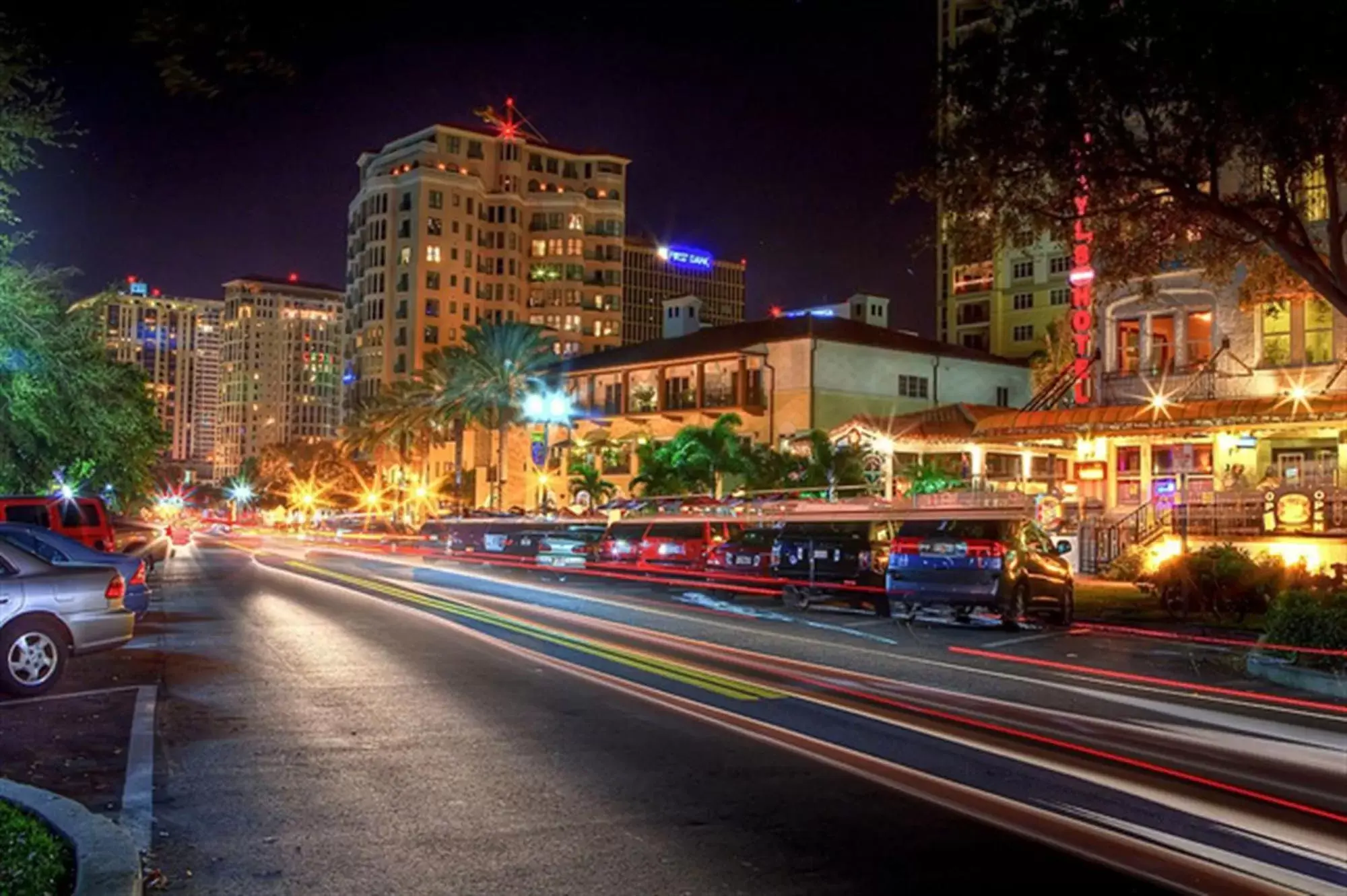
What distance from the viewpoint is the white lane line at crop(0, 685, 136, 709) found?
11.8 metres

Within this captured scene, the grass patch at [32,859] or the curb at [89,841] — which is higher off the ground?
the grass patch at [32,859]

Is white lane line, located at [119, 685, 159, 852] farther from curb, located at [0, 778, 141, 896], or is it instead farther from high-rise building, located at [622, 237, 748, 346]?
high-rise building, located at [622, 237, 748, 346]

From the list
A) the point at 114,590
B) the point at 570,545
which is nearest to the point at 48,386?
the point at 114,590

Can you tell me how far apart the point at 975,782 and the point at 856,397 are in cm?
4548

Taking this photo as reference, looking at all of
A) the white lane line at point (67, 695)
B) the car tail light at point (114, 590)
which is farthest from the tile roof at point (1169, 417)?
the white lane line at point (67, 695)

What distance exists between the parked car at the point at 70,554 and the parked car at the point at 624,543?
575 inches

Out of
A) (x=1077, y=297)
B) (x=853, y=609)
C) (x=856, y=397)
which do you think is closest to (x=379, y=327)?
(x=856, y=397)

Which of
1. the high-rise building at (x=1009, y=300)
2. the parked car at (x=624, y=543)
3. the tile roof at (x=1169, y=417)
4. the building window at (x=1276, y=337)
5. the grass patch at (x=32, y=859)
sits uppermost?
the high-rise building at (x=1009, y=300)

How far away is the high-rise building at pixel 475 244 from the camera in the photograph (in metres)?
123

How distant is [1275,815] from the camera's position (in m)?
7.62

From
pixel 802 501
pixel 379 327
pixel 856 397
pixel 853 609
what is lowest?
pixel 853 609

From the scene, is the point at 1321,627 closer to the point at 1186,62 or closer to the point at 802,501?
the point at 1186,62

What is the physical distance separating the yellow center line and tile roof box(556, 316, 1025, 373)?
31.2 m

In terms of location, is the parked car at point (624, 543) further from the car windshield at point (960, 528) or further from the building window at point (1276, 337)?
the building window at point (1276, 337)
